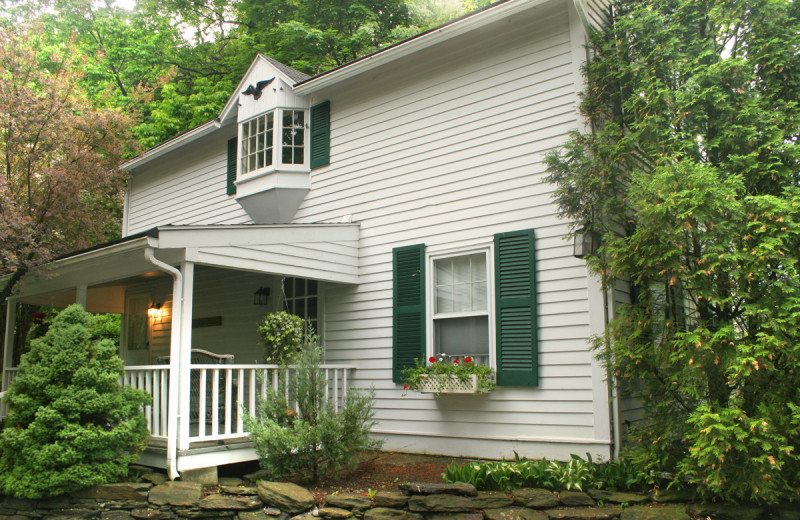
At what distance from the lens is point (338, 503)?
5527 millimetres

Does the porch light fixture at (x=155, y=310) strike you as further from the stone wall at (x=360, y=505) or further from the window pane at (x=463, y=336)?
the window pane at (x=463, y=336)

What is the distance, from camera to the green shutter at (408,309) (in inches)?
310

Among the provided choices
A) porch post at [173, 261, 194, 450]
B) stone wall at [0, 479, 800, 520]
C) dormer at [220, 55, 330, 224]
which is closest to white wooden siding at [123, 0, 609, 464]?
dormer at [220, 55, 330, 224]

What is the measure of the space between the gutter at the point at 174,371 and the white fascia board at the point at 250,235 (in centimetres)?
23

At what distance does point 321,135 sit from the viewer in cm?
956

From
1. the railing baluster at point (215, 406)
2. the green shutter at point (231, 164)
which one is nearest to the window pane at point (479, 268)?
the railing baluster at point (215, 406)

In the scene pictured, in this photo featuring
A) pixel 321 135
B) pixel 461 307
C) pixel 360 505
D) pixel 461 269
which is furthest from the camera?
pixel 321 135

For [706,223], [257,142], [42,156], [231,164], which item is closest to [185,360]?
[257,142]

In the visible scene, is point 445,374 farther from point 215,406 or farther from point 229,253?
point 229,253

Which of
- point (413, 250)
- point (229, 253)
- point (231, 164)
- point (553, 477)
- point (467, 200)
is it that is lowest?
point (553, 477)

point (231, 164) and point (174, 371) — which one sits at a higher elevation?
point (231, 164)

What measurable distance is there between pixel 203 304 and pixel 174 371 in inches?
202

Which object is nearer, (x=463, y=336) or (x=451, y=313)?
(x=463, y=336)

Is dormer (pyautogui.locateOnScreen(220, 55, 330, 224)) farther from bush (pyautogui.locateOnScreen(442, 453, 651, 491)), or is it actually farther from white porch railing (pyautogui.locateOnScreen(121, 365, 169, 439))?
bush (pyautogui.locateOnScreen(442, 453, 651, 491))
